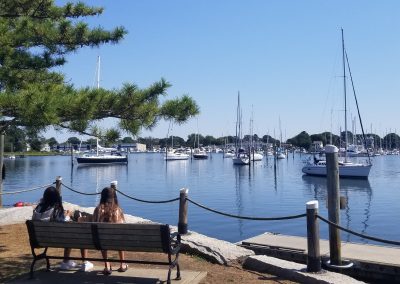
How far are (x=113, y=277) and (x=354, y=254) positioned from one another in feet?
22.8

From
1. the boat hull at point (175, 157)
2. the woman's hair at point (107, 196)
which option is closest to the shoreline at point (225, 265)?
the woman's hair at point (107, 196)

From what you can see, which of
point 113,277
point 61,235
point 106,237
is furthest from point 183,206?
point 61,235

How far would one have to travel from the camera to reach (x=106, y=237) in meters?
6.95

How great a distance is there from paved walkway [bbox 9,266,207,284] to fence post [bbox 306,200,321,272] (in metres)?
1.63

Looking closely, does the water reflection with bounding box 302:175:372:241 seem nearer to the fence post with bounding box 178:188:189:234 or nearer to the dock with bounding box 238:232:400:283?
the dock with bounding box 238:232:400:283

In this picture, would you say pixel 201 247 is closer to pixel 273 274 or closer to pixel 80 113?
pixel 273 274

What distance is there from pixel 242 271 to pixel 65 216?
9.74 feet

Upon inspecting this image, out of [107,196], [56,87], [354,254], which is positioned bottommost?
[354,254]

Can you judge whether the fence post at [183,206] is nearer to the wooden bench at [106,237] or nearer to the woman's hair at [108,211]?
the woman's hair at [108,211]

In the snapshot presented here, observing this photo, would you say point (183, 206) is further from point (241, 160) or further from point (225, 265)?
point (241, 160)

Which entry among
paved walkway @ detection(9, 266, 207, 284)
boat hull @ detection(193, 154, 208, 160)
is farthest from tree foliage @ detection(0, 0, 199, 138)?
boat hull @ detection(193, 154, 208, 160)

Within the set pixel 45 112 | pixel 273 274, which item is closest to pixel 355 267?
pixel 273 274

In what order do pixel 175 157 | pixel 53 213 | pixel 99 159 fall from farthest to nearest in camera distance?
pixel 175 157, pixel 99 159, pixel 53 213

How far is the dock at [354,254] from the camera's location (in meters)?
11.2
